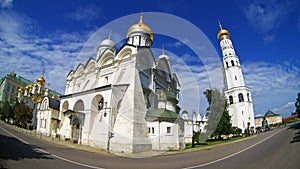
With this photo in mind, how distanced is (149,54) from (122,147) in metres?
12.0

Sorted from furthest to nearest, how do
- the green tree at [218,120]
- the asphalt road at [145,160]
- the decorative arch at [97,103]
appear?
the green tree at [218,120]
the decorative arch at [97,103]
the asphalt road at [145,160]

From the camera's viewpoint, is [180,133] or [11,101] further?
[11,101]

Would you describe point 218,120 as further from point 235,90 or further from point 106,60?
point 235,90

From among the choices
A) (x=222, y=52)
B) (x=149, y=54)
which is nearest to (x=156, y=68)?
(x=149, y=54)

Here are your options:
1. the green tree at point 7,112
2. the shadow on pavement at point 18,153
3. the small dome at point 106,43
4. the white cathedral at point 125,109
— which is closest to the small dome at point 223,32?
the white cathedral at point 125,109

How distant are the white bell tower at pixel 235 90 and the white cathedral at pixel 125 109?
92.8 ft

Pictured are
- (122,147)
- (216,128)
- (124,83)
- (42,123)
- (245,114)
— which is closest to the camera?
(122,147)

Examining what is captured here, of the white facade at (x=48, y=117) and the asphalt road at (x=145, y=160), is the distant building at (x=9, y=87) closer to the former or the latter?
the white facade at (x=48, y=117)

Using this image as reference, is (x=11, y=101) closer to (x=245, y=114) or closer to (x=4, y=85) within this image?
(x=4, y=85)

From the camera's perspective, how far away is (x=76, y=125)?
21.0 metres

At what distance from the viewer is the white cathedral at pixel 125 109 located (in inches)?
651

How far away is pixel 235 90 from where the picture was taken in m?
44.7

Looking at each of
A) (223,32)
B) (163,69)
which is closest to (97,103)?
(163,69)

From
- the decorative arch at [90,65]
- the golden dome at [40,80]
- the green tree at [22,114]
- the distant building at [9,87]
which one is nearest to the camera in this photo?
the decorative arch at [90,65]
